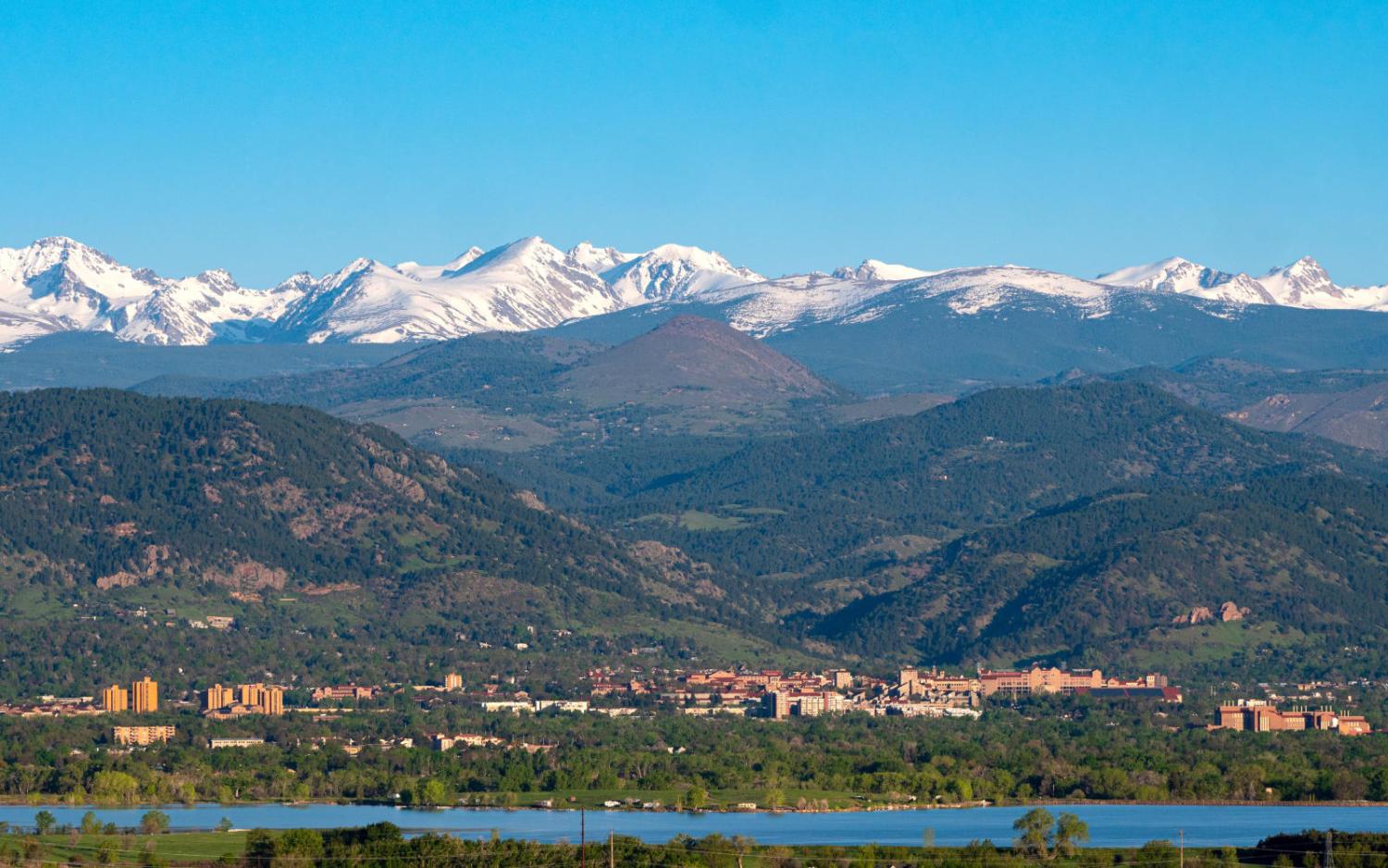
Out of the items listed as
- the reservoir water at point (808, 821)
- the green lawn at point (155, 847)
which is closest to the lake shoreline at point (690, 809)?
the reservoir water at point (808, 821)

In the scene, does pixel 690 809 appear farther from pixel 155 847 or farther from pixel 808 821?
pixel 155 847

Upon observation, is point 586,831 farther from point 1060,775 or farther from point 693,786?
point 1060,775

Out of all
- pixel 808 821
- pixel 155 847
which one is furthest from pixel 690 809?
pixel 155 847

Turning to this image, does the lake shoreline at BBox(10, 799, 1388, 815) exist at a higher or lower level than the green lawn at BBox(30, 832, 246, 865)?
higher

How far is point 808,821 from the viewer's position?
561ft

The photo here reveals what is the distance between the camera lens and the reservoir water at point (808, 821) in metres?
156

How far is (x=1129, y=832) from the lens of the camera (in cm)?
15925

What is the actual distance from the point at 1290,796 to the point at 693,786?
35.2 metres

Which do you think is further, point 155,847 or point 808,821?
point 808,821

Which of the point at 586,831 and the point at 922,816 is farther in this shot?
the point at 922,816

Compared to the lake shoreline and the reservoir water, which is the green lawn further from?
the lake shoreline

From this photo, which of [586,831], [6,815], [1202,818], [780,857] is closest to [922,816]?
[1202,818]

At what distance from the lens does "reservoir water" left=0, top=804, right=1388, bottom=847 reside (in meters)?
156

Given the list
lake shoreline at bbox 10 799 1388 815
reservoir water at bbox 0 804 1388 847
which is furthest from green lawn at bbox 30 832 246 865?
lake shoreline at bbox 10 799 1388 815
